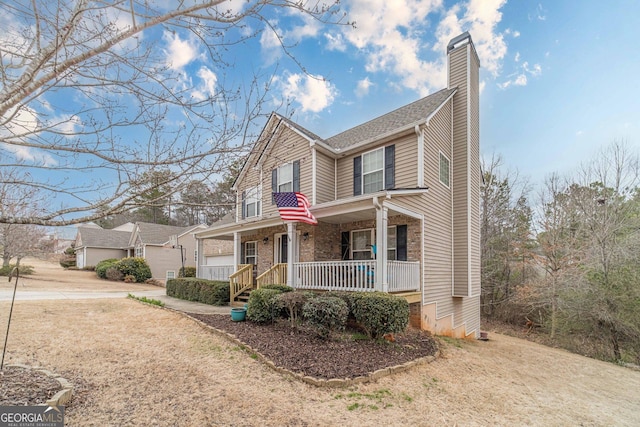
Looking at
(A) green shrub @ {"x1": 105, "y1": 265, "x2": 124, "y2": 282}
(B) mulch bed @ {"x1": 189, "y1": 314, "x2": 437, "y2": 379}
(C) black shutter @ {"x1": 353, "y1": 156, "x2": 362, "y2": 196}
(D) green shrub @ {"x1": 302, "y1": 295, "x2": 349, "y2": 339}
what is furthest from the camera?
(A) green shrub @ {"x1": 105, "y1": 265, "x2": 124, "y2": 282}

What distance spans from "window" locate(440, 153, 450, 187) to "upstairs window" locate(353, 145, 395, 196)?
6.72 ft

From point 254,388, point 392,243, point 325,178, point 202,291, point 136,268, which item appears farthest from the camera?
point 136,268

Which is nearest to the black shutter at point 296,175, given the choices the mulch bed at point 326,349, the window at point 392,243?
the window at point 392,243

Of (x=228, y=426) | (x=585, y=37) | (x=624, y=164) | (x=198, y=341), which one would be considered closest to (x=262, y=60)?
(x=228, y=426)

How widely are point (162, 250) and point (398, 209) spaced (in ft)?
86.5

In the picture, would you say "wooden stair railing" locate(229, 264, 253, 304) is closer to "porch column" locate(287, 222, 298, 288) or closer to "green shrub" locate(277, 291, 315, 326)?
"porch column" locate(287, 222, 298, 288)

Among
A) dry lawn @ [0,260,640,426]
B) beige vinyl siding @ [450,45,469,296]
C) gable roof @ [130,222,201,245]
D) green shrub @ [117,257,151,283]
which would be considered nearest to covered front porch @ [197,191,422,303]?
dry lawn @ [0,260,640,426]

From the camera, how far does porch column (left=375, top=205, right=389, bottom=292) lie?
8.40 m

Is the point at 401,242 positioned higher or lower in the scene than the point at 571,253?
higher

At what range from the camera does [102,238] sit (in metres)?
33.3

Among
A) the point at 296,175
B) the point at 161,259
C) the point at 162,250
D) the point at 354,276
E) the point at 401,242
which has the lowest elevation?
the point at 161,259

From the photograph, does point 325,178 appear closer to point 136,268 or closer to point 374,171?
point 374,171

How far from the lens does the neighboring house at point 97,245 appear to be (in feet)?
106

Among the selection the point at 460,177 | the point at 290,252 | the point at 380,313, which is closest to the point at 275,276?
the point at 290,252
